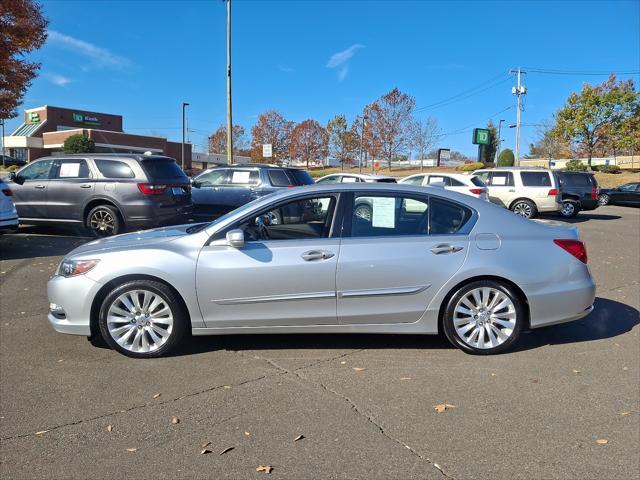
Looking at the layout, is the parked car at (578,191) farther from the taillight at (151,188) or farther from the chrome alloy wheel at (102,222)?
the chrome alloy wheel at (102,222)

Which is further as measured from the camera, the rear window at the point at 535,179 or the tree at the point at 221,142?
the tree at the point at 221,142

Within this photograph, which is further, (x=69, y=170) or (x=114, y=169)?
(x=69, y=170)

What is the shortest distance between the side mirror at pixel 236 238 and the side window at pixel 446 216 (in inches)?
65.3

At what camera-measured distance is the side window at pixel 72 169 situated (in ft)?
33.4

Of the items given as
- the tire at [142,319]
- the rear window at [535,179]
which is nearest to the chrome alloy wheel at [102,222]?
the tire at [142,319]

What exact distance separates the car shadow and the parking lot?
0.06ft

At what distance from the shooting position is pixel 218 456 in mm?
2889

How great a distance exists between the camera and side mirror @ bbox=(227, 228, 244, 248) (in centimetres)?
412

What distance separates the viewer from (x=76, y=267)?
435cm

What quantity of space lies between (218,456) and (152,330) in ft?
5.63

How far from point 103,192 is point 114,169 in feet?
1.67

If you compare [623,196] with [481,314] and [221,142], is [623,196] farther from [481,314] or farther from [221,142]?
[221,142]

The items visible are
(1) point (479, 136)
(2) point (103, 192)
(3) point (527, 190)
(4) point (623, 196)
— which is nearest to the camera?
(2) point (103, 192)

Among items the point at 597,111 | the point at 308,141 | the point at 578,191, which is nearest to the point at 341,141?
the point at 308,141
